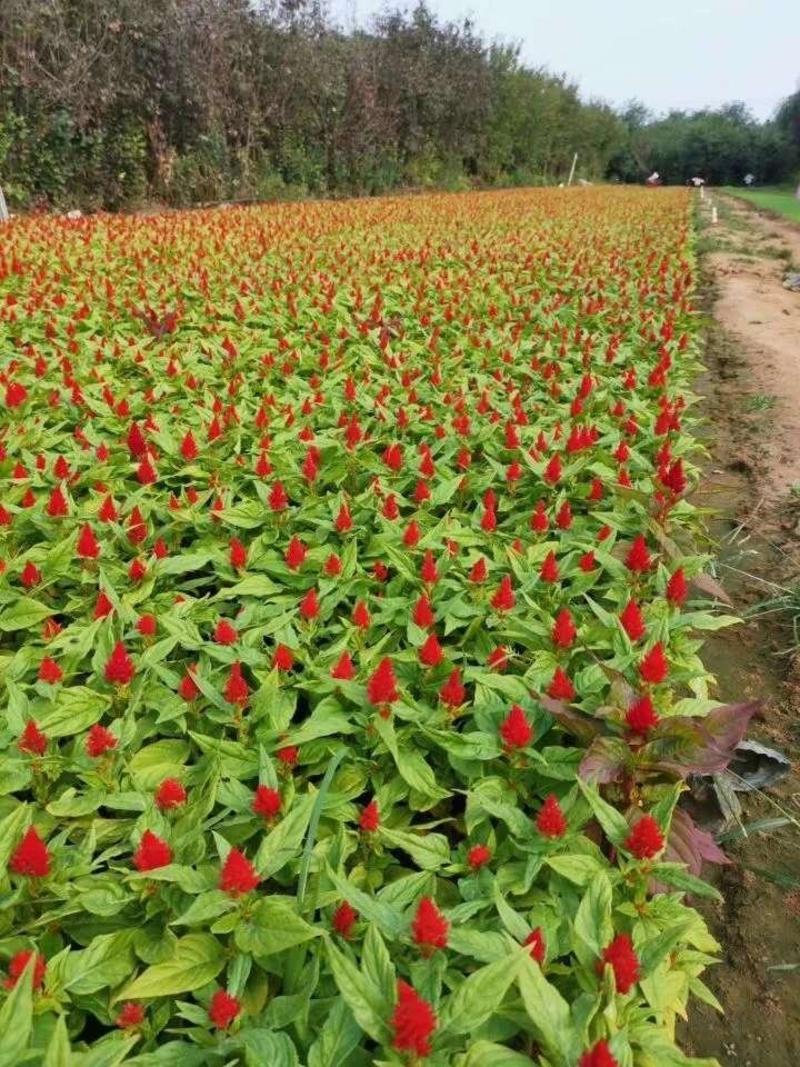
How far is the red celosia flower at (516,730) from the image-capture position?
1.60 meters

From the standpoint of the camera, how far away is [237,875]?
50.2 inches

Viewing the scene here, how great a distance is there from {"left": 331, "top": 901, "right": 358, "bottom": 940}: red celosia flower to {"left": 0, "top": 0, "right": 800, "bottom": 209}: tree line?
1557cm

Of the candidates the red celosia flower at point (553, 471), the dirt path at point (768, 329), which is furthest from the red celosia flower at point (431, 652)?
the dirt path at point (768, 329)

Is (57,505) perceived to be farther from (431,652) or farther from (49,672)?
(431,652)

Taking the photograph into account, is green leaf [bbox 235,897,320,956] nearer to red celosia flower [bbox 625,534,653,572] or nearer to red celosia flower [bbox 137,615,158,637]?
red celosia flower [bbox 137,615,158,637]

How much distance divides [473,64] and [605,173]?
26.0 m

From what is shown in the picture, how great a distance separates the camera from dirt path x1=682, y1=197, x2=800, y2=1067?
5.43 ft

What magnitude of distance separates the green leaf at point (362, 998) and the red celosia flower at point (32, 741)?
82 centimetres

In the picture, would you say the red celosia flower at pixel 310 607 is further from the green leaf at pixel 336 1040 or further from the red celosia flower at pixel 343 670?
the green leaf at pixel 336 1040

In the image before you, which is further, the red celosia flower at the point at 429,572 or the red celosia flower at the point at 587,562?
the red celosia flower at the point at 587,562

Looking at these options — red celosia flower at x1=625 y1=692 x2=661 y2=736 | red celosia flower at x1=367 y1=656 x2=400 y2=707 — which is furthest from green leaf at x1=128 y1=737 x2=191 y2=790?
red celosia flower at x1=625 y1=692 x2=661 y2=736

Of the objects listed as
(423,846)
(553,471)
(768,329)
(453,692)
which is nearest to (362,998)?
(423,846)

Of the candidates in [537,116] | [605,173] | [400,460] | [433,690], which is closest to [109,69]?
[400,460]

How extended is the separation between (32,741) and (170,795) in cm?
33
